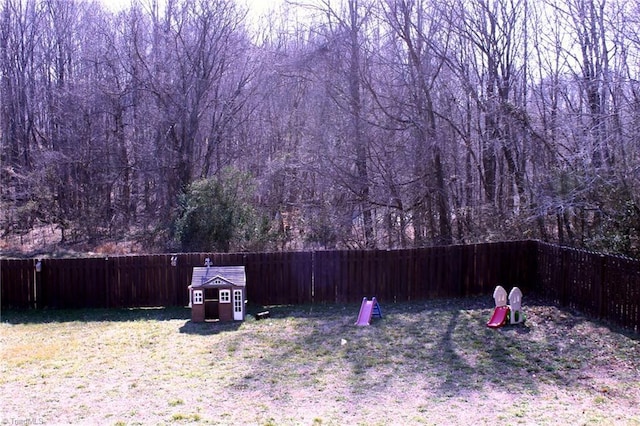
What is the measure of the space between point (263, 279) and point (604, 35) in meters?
11.4

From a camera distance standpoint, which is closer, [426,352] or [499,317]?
[426,352]

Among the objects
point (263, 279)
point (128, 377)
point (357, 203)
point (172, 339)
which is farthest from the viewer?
point (357, 203)

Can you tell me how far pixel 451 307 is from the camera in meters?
11.5

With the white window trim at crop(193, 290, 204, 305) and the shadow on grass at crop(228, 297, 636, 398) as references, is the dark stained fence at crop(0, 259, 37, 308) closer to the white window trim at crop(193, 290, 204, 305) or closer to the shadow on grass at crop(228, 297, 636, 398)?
the white window trim at crop(193, 290, 204, 305)

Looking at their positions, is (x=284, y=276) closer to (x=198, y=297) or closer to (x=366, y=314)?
(x=198, y=297)

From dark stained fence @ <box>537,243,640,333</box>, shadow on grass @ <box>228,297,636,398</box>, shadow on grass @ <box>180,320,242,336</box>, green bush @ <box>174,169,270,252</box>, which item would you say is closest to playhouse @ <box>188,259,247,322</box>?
shadow on grass @ <box>180,320,242,336</box>

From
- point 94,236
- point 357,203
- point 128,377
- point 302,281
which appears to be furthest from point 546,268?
point 94,236

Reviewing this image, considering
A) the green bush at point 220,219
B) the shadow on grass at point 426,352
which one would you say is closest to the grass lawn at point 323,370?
the shadow on grass at point 426,352

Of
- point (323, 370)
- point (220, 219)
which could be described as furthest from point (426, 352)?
point (220, 219)

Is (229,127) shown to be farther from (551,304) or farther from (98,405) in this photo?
(98,405)

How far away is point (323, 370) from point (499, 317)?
12.3 feet

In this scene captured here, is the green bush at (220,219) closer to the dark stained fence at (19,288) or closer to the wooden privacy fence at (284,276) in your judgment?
the wooden privacy fence at (284,276)

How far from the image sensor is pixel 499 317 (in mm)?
9812

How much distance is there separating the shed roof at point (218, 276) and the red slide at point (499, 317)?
15.2 feet
